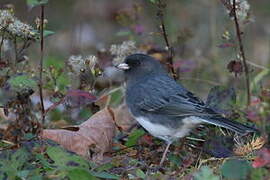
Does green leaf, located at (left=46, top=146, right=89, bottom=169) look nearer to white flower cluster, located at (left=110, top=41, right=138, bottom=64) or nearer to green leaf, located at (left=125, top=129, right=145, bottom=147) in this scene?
green leaf, located at (left=125, top=129, right=145, bottom=147)

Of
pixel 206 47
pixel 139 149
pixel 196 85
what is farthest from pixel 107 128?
pixel 206 47

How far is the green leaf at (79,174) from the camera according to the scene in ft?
8.18

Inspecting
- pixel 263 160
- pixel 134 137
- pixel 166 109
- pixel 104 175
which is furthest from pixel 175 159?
pixel 263 160

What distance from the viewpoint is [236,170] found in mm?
2516

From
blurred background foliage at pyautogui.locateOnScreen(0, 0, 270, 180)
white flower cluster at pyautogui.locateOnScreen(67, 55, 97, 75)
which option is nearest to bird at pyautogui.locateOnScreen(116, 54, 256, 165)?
blurred background foliage at pyautogui.locateOnScreen(0, 0, 270, 180)

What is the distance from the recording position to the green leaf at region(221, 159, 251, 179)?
2502mm

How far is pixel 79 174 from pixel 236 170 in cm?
59

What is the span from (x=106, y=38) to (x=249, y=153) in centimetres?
349

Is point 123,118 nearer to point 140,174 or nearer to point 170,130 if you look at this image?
point 170,130

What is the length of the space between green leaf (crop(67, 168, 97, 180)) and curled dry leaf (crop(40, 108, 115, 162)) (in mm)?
442

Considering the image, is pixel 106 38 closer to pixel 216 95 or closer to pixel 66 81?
pixel 66 81

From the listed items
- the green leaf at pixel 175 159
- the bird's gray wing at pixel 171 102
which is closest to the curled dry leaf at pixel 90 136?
the bird's gray wing at pixel 171 102

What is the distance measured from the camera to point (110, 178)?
2.64 metres

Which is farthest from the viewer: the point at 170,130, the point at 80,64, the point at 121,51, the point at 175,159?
the point at 121,51
